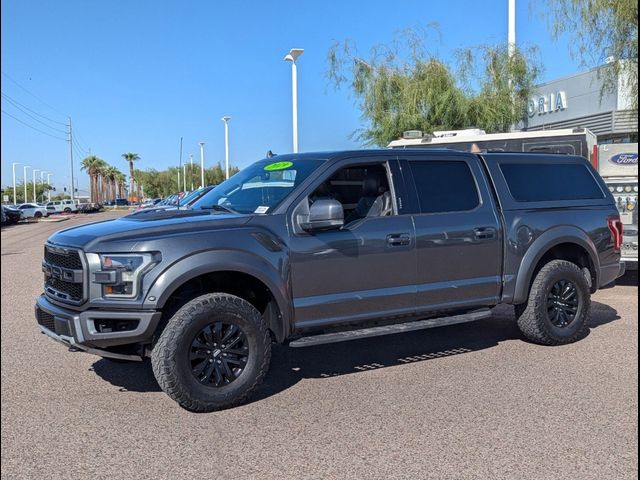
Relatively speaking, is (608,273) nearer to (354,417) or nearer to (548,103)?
(354,417)

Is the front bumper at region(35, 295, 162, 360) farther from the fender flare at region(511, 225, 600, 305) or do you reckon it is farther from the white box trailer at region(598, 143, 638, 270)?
the white box trailer at region(598, 143, 638, 270)

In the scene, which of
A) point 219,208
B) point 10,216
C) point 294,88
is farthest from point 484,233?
point 10,216

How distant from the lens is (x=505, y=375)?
5227 millimetres

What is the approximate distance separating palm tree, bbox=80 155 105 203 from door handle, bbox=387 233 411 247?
341 ft

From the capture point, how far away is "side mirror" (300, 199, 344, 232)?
472cm

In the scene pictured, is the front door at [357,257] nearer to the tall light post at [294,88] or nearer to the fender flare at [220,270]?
the fender flare at [220,270]

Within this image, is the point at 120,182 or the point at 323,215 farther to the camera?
the point at 120,182

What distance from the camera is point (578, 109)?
76.5ft

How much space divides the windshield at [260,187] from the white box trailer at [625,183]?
6.01 meters

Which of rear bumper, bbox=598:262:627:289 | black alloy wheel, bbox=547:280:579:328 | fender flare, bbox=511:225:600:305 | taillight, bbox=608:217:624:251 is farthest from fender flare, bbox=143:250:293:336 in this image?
taillight, bbox=608:217:624:251

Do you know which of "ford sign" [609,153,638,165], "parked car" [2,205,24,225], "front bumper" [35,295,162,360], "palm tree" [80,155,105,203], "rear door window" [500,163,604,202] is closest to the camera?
"front bumper" [35,295,162,360]

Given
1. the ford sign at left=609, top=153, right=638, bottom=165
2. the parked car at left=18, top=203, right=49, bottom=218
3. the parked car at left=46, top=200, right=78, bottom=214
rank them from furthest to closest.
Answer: the parked car at left=46, top=200, right=78, bottom=214 < the parked car at left=18, top=203, right=49, bottom=218 < the ford sign at left=609, top=153, right=638, bottom=165

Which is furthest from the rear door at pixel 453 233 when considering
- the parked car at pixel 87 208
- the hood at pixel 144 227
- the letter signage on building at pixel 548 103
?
the parked car at pixel 87 208

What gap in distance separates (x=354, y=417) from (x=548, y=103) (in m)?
23.9
